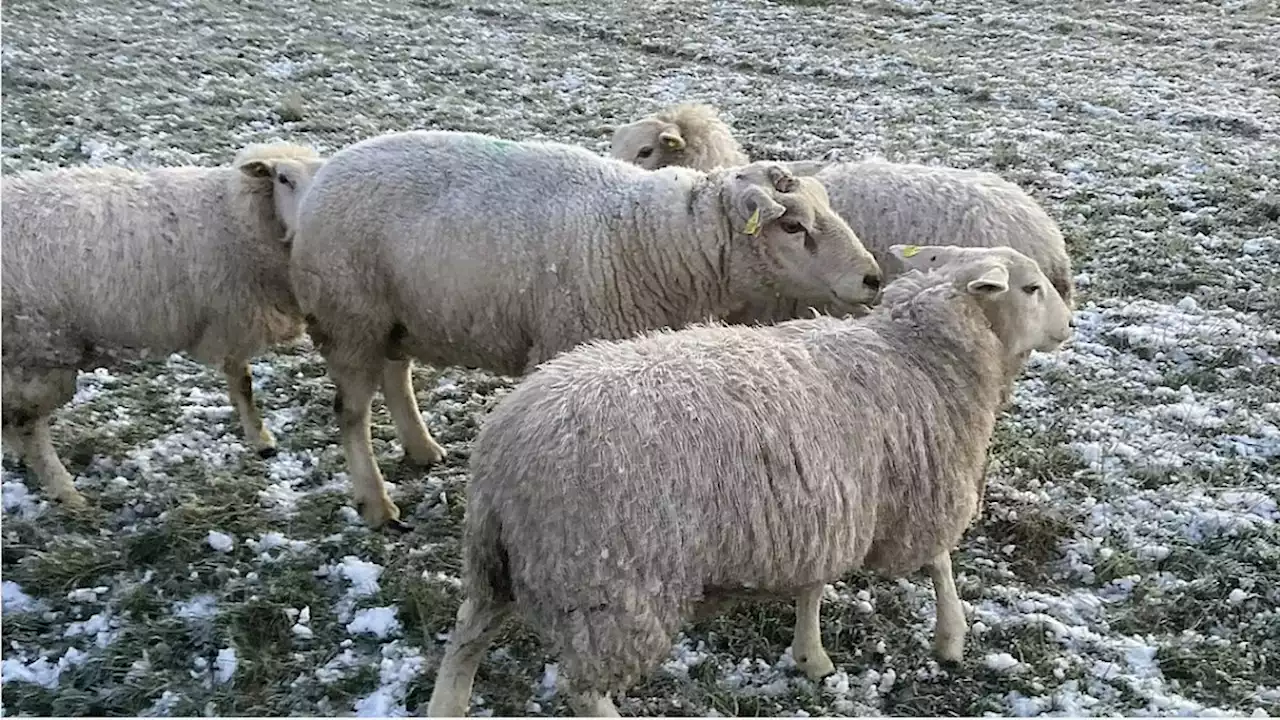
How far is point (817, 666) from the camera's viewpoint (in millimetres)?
3562

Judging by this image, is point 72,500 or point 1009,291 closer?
point 1009,291

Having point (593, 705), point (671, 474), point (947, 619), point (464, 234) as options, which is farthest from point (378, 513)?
point (947, 619)

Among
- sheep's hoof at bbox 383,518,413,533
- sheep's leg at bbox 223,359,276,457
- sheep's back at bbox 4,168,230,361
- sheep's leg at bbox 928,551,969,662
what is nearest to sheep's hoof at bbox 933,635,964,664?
sheep's leg at bbox 928,551,969,662

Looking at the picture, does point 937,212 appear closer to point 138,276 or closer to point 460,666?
point 460,666

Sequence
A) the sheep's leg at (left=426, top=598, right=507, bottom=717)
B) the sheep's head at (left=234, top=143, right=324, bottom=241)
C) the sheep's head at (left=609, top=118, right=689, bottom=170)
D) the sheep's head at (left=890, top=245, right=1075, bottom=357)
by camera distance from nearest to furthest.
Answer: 1. the sheep's leg at (left=426, top=598, right=507, bottom=717)
2. the sheep's head at (left=890, top=245, right=1075, bottom=357)
3. the sheep's head at (left=234, top=143, right=324, bottom=241)
4. the sheep's head at (left=609, top=118, right=689, bottom=170)

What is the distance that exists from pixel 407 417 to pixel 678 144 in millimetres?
2012

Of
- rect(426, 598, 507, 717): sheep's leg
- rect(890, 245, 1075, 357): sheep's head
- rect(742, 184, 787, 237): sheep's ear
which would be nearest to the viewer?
rect(426, 598, 507, 717): sheep's leg

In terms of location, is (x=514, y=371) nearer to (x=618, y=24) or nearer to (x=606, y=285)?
(x=606, y=285)

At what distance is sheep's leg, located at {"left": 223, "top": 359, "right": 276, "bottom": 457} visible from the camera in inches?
190

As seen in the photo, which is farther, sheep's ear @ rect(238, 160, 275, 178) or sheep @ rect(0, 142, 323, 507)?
sheep's ear @ rect(238, 160, 275, 178)

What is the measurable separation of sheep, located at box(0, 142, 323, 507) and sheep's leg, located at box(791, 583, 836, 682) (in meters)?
2.65

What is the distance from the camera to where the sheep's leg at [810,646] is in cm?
353

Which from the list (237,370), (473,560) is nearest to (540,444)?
(473,560)

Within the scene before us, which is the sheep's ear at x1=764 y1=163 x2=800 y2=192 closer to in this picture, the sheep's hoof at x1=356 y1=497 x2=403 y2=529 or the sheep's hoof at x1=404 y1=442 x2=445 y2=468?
the sheep's hoof at x1=404 y1=442 x2=445 y2=468
